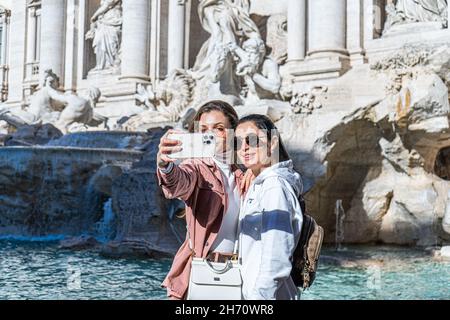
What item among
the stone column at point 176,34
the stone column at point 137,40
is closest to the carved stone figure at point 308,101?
the stone column at point 176,34

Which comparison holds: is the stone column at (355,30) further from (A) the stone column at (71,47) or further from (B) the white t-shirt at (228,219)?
(B) the white t-shirt at (228,219)

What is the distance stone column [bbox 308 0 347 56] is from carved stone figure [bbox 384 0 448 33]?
0.88 meters

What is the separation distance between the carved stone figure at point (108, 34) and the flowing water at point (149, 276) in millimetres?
10169

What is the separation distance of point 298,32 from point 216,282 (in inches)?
469

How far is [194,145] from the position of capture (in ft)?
7.13

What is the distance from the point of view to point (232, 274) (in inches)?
88.3

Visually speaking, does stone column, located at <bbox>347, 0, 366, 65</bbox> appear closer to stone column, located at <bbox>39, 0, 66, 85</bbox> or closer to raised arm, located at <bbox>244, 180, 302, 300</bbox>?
stone column, located at <bbox>39, 0, 66, 85</bbox>

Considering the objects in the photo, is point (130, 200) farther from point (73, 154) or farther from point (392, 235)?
point (392, 235)

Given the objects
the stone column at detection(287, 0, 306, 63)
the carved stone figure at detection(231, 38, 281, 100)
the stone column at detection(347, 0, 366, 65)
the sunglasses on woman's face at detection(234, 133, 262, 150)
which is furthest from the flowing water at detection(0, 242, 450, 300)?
the stone column at detection(287, 0, 306, 63)

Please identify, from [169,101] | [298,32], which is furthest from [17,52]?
[298,32]

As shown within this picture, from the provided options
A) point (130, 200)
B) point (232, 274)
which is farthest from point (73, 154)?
point (232, 274)

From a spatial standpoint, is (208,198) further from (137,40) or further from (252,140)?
(137,40)

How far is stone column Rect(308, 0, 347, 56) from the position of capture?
12.8 metres

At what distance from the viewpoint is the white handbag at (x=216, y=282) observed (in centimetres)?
223
